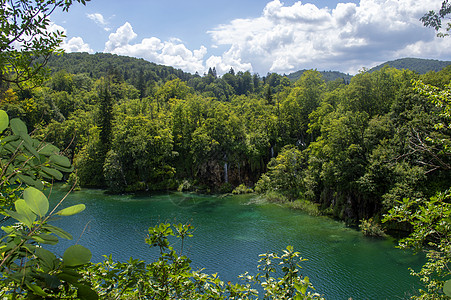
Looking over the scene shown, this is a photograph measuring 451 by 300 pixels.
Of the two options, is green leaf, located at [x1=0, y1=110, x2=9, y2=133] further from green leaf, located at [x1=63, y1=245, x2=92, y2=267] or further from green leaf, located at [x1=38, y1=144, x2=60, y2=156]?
green leaf, located at [x1=63, y1=245, x2=92, y2=267]

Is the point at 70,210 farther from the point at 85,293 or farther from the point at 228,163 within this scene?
the point at 228,163

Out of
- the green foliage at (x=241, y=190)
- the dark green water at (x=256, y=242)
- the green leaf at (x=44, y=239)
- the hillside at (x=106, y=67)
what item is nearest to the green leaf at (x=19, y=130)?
the green leaf at (x=44, y=239)

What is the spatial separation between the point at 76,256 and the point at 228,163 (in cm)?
3101

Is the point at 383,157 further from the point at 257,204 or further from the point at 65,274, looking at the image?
the point at 65,274

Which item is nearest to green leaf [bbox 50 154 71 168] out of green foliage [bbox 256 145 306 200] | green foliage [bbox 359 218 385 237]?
green foliage [bbox 359 218 385 237]

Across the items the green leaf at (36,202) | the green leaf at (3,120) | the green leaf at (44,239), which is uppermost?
the green leaf at (3,120)

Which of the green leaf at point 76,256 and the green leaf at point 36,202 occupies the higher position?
the green leaf at point 36,202

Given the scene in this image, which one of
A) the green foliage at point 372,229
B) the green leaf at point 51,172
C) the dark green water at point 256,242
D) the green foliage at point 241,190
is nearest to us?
the green leaf at point 51,172

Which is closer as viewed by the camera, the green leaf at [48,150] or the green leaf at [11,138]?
the green leaf at [11,138]

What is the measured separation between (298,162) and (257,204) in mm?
5750

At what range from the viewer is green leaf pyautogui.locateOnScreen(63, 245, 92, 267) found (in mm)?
1068

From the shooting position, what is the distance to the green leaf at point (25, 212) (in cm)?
101

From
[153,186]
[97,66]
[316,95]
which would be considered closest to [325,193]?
[316,95]

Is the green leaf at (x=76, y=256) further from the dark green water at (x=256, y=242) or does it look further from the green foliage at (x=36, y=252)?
the dark green water at (x=256, y=242)
